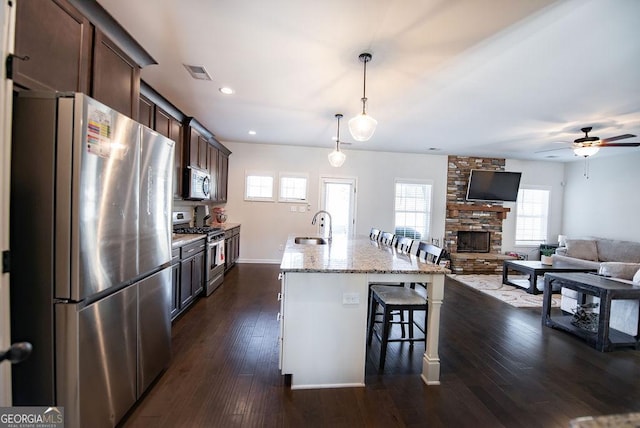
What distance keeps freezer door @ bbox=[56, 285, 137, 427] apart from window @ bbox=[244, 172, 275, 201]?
452 cm

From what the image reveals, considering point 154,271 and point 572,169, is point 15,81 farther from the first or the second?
point 572,169

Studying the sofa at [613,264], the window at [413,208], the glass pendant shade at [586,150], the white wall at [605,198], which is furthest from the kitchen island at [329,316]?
the white wall at [605,198]

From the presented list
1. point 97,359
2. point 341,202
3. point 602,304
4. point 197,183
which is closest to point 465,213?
point 341,202

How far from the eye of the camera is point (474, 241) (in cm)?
672

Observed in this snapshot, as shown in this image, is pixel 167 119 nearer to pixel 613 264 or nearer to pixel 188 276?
pixel 188 276

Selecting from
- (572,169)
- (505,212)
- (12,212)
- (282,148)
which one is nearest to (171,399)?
(12,212)

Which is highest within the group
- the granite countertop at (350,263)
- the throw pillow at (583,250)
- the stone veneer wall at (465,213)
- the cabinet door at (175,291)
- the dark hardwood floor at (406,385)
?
the stone veneer wall at (465,213)

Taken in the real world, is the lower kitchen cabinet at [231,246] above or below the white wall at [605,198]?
below

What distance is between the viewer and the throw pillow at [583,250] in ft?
18.1

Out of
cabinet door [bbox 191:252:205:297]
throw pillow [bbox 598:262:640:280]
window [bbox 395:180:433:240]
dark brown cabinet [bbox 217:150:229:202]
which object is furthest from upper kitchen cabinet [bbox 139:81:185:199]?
throw pillow [bbox 598:262:640:280]

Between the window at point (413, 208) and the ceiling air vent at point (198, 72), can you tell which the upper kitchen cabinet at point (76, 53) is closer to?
the ceiling air vent at point (198, 72)

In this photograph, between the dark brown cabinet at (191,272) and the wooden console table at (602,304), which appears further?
the dark brown cabinet at (191,272)

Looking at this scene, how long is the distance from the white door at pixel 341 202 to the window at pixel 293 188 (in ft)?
1.57

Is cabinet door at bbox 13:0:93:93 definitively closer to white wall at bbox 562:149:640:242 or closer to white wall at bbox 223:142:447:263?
white wall at bbox 223:142:447:263
